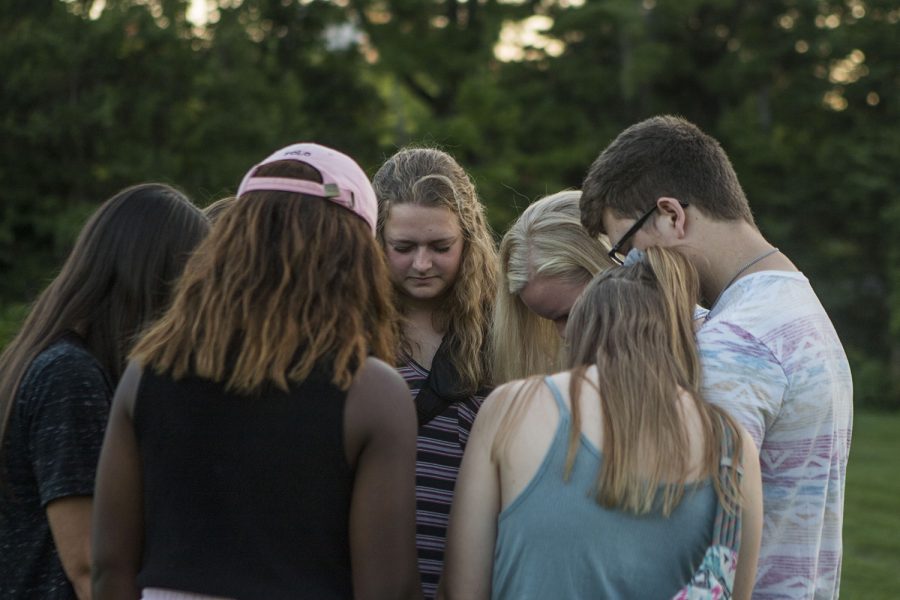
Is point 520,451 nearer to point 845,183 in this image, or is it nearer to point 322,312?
point 322,312

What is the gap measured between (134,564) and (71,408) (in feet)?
1.48

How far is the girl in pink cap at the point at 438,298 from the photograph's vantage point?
3.57m

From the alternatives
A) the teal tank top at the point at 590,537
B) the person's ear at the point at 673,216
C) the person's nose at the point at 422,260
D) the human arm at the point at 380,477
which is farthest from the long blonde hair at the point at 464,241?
the human arm at the point at 380,477

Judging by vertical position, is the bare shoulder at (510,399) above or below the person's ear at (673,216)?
below

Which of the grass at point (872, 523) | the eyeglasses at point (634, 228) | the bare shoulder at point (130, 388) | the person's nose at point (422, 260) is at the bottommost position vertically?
the grass at point (872, 523)

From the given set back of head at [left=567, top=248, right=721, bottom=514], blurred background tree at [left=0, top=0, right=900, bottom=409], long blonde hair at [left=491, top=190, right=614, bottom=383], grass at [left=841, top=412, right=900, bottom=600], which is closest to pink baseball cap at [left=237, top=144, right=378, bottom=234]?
back of head at [left=567, top=248, right=721, bottom=514]

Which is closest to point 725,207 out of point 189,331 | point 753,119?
point 189,331

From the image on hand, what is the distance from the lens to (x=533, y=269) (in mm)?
3891

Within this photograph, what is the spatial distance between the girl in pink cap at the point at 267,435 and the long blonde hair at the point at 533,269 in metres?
1.40

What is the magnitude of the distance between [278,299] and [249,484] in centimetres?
38

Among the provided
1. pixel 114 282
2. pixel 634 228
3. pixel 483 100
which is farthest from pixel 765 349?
pixel 483 100

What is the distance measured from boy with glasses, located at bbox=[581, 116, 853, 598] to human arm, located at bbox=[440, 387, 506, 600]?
54cm

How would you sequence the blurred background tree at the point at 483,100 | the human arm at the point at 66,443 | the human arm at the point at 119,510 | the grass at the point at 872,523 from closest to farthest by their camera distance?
the human arm at the point at 119,510
the human arm at the point at 66,443
the grass at the point at 872,523
the blurred background tree at the point at 483,100

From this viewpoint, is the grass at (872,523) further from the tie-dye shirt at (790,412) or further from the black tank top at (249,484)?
the black tank top at (249,484)
